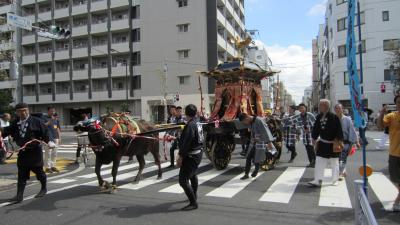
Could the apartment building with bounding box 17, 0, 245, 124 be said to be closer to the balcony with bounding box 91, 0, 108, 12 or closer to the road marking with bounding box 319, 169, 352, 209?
the balcony with bounding box 91, 0, 108, 12

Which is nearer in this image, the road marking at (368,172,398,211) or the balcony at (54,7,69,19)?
the road marking at (368,172,398,211)

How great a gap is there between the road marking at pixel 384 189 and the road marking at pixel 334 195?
58 cm

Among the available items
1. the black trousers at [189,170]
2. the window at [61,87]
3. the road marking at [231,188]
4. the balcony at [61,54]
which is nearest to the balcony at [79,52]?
the balcony at [61,54]

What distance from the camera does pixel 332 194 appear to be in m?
7.31

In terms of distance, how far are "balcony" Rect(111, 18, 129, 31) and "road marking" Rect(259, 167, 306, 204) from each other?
3593 cm

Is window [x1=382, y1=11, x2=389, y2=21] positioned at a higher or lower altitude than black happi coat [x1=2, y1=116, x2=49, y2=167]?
higher

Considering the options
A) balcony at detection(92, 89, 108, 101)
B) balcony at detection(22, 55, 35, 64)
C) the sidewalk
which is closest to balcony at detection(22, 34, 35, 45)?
balcony at detection(22, 55, 35, 64)

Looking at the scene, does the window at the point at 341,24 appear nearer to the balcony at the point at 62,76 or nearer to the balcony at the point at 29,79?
the balcony at the point at 62,76

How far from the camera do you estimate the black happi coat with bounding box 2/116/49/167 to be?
7094mm

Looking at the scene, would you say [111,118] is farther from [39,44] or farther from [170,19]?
[39,44]

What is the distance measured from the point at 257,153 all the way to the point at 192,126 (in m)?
3.12

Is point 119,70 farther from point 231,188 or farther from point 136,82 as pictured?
point 231,188

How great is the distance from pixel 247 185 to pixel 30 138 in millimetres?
4622

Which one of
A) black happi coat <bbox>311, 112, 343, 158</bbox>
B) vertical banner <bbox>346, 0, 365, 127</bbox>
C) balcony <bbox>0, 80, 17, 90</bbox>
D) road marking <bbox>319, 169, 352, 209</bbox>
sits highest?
balcony <bbox>0, 80, 17, 90</bbox>
